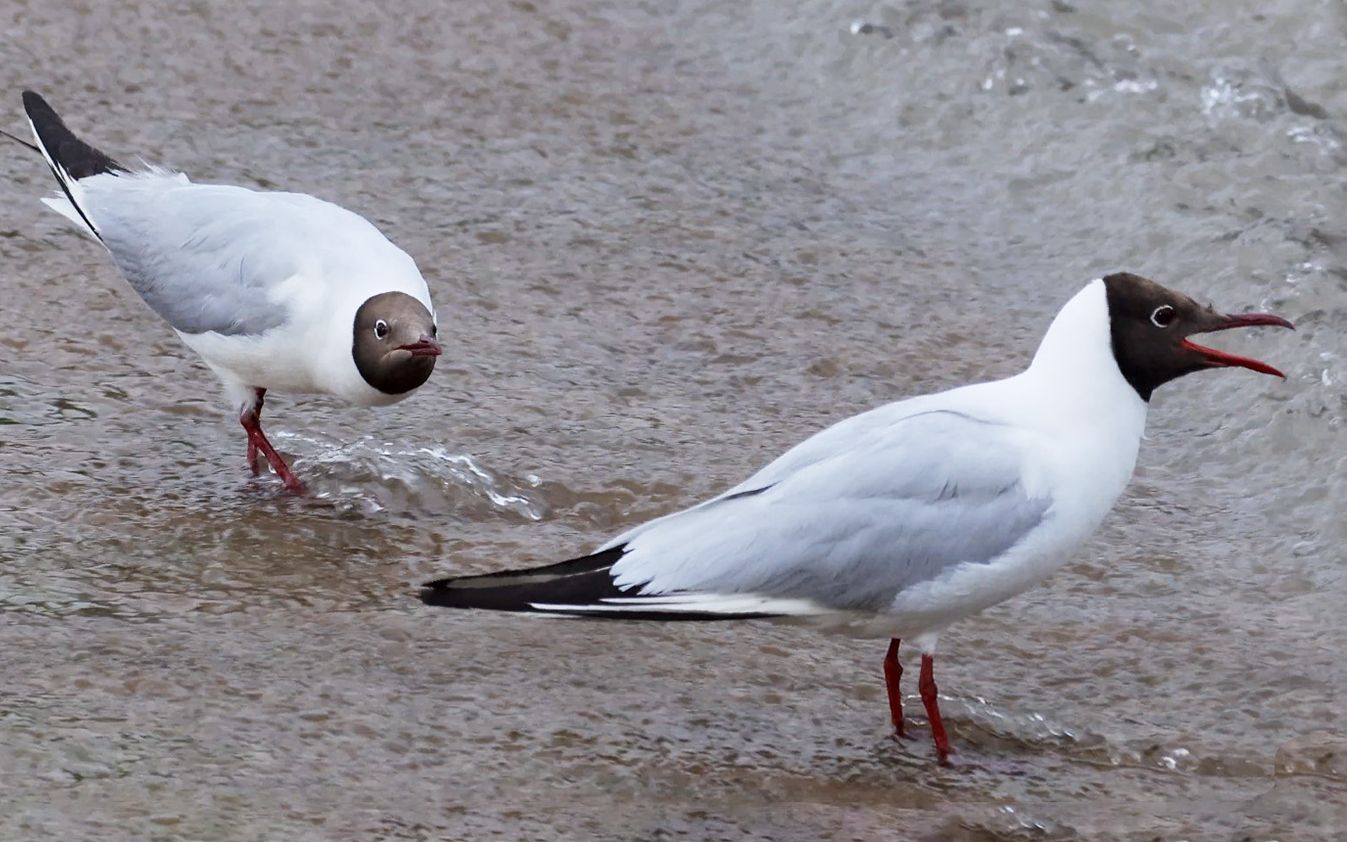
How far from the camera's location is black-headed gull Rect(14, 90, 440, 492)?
491cm

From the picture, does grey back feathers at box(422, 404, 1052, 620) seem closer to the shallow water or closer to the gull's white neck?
the gull's white neck

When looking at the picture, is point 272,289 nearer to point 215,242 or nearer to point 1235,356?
point 215,242

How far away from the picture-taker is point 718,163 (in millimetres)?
7426

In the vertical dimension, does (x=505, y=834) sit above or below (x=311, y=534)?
below

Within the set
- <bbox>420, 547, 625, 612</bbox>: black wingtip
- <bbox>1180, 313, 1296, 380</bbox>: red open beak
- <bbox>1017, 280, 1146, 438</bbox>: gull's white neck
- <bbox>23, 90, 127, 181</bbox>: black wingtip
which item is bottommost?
<bbox>420, 547, 625, 612</bbox>: black wingtip

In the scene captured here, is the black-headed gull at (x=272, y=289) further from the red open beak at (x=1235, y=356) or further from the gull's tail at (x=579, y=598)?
the red open beak at (x=1235, y=356)

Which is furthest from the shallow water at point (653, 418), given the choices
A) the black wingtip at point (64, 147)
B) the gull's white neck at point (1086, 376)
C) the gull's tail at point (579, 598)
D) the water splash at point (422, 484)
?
the gull's white neck at point (1086, 376)

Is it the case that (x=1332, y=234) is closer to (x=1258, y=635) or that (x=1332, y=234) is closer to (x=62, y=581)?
(x=1258, y=635)

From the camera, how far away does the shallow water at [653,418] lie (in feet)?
12.7

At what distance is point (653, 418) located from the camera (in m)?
5.61

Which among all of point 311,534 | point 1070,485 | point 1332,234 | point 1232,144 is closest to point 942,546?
point 1070,485

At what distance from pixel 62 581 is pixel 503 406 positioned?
5.17 feet

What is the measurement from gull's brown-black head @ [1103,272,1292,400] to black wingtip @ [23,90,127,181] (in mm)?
3126

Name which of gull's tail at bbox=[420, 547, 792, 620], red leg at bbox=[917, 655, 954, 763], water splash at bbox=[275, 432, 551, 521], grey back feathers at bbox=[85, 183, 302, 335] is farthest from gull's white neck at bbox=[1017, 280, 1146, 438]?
grey back feathers at bbox=[85, 183, 302, 335]
